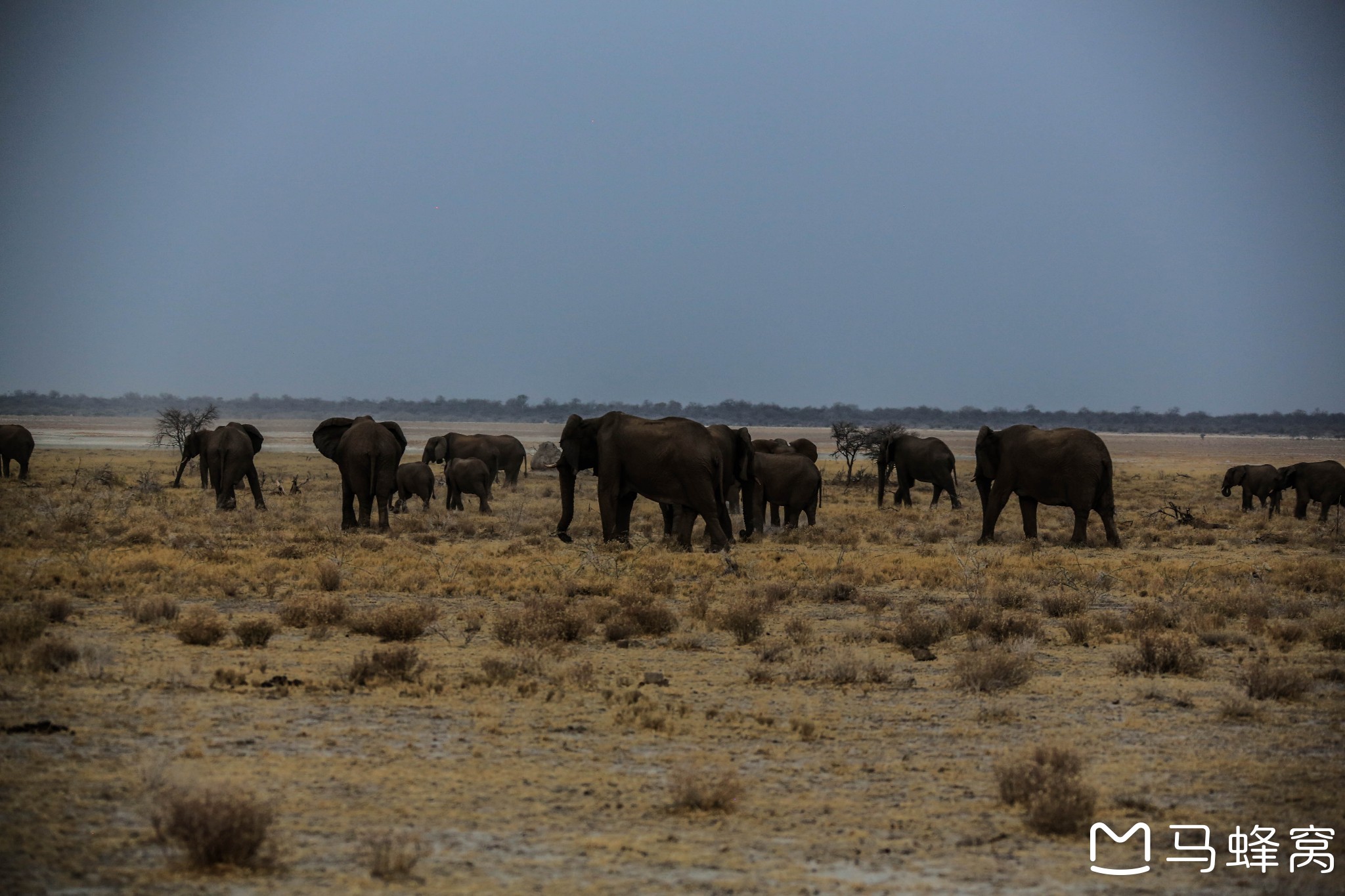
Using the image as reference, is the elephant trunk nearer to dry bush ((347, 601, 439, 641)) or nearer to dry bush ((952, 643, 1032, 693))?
dry bush ((347, 601, 439, 641))

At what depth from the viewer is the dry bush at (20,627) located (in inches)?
452

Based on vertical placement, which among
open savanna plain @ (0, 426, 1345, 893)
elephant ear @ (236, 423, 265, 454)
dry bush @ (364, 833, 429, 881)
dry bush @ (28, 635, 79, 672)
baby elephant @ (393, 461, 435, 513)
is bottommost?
open savanna plain @ (0, 426, 1345, 893)

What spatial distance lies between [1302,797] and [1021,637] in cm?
570

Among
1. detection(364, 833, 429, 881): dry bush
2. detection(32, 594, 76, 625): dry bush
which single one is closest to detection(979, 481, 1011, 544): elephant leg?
detection(32, 594, 76, 625): dry bush

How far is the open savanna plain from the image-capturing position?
21.3ft

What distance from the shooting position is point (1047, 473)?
78.6 feet

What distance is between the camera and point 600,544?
73.5 feet

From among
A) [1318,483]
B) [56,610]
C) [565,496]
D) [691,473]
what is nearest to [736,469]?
[691,473]

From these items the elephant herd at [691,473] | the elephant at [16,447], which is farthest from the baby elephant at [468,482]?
the elephant at [16,447]

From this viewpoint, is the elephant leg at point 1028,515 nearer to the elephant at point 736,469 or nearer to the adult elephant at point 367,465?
the elephant at point 736,469

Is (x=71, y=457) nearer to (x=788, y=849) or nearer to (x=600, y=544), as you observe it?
(x=600, y=544)

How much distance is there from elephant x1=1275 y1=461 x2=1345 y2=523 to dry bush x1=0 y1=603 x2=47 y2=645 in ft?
94.9

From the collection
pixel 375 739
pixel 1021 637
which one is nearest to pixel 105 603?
pixel 375 739

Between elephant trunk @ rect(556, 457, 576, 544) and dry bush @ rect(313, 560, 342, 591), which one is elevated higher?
elephant trunk @ rect(556, 457, 576, 544)
